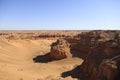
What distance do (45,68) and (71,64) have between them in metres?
2.73

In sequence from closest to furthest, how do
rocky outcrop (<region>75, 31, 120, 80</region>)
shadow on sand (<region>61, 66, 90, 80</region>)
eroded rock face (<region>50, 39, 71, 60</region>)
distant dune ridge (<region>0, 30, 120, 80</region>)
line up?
1. rocky outcrop (<region>75, 31, 120, 80</region>)
2. distant dune ridge (<region>0, 30, 120, 80</region>)
3. shadow on sand (<region>61, 66, 90, 80</region>)
4. eroded rock face (<region>50, 39, 71, 60</region>)

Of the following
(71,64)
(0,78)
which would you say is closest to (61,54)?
(71,64)

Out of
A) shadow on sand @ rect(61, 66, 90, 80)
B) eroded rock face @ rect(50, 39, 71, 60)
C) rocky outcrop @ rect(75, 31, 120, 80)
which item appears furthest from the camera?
eroded rock face @ rect(50, 39, 71, 60)

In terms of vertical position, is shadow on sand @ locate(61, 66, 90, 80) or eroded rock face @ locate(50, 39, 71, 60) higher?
eroded rock face @ locate(50, 39, 71, 60)

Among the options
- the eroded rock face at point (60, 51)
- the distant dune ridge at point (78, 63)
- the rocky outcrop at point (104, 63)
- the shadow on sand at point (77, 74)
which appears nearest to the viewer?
the rocky outcrop at point (104, 63)

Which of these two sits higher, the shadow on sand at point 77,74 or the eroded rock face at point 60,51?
the eroded rock face at point 60,51

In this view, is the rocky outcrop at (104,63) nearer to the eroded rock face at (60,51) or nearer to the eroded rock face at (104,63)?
the eroded rock face at (104,63)

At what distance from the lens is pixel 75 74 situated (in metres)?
17.0

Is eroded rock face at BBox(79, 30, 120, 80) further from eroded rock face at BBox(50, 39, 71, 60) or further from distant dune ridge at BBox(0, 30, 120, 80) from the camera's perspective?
eroded rock face at BBox(50, 39, 71, 60)

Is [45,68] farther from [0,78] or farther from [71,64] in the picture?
[0,78]

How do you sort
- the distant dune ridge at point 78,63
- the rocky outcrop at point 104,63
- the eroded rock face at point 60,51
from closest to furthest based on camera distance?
the rocky outcrop at point 104,63, the distant dune ridge at point 78,63, the eroded rock face at point 60,51

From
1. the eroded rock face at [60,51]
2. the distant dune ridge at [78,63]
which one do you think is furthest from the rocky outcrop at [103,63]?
the eroded rock face at [60,51]

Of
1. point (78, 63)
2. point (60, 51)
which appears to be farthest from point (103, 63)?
point (60, 51)

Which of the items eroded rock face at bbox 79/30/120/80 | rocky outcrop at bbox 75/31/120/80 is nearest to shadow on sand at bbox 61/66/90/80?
rocky outcrop at bbox 75/31/120/80
